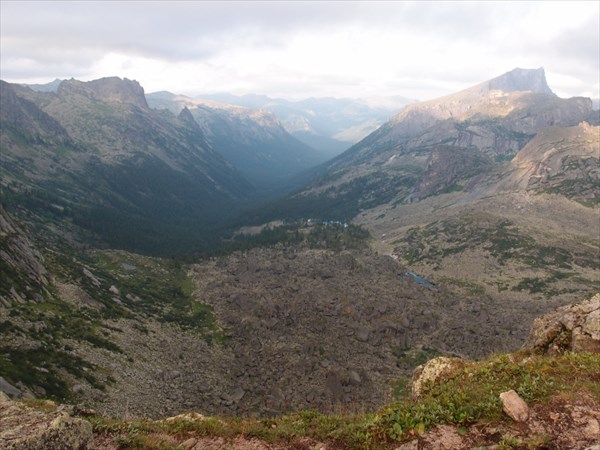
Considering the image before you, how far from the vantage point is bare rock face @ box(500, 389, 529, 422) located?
16.2 meters

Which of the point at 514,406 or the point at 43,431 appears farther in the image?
the point at 514,406

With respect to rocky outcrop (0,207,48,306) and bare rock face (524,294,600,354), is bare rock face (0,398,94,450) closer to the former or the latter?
bare rock face (524,294,600,354)

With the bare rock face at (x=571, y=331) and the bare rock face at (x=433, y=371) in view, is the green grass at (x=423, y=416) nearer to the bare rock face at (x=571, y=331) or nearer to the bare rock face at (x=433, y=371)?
the bare rock face at (x=433, y=371)

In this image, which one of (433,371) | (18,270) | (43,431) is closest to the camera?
(43,431)

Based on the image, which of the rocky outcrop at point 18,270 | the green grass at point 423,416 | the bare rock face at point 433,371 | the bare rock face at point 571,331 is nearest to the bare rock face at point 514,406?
the green grass at point 423,416

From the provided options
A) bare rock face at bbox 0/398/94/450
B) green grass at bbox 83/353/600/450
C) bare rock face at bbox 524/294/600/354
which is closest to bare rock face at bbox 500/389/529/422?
green grass at bbox 83/353/600/450

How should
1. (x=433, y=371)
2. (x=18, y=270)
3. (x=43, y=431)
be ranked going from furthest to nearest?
1. (x=18, y=270)
2. (x=433, y=371)
3. (x=43, y=431)

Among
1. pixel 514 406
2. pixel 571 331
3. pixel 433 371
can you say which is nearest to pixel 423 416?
pixel 514 406

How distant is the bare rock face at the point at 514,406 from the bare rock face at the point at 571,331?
339 inches

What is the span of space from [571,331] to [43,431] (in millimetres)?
26504

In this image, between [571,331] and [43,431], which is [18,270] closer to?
[43,431]

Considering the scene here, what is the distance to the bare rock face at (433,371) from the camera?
Answer: 22.2 meters

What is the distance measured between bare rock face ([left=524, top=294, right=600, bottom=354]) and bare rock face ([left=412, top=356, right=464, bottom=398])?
20.4 ft

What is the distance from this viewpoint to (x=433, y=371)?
75.2 ft
